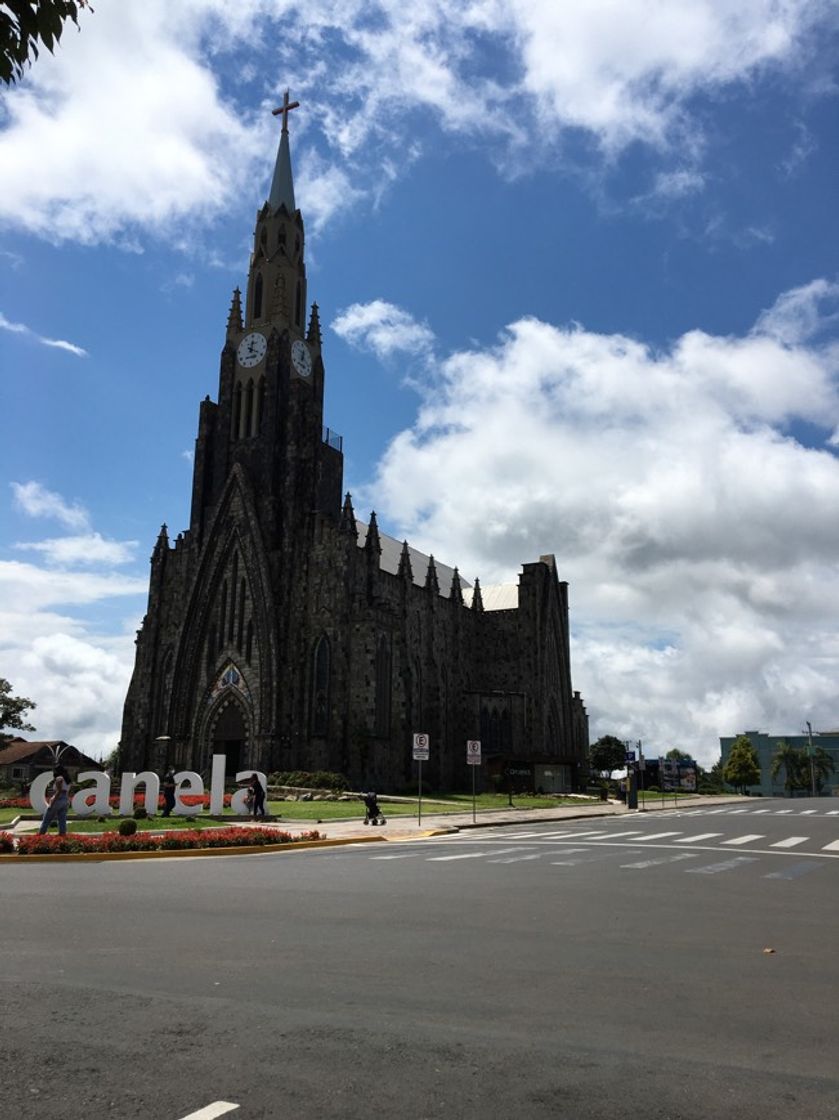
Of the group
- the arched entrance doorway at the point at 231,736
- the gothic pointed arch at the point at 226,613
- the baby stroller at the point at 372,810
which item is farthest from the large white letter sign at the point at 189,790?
the arched entrance doorway at the point at 231,736

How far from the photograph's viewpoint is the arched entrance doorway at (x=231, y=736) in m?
54.7

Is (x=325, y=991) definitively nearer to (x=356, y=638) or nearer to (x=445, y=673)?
(x=356, y=638)

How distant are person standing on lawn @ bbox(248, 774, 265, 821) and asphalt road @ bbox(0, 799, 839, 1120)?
16.4 metres

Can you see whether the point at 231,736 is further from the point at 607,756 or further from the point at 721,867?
the point at 607,756

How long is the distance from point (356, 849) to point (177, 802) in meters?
15.1

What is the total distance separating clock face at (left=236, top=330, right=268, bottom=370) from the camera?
6116 cm

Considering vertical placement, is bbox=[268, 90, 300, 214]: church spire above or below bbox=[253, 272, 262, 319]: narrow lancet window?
above

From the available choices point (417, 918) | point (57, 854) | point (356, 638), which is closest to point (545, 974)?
point (417, 918)

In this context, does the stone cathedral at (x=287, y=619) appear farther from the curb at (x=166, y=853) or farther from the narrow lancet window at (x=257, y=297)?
the curb at (x=166, y=853)

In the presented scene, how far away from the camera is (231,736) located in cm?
5503

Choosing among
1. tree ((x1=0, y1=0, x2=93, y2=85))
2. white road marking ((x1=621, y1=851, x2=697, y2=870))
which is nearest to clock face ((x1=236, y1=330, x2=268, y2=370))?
white road marking ((x1=621, y1=851, x2=697, y2=870))

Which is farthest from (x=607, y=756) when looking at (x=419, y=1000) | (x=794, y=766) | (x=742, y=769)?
(x=419, y=1000)

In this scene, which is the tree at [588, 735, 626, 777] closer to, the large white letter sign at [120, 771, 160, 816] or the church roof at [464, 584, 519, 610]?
the church roof at [464, 584, 519, 610]

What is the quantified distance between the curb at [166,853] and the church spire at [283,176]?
5603cm
